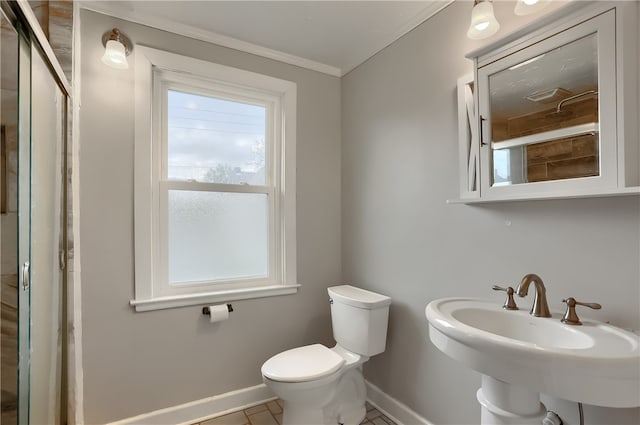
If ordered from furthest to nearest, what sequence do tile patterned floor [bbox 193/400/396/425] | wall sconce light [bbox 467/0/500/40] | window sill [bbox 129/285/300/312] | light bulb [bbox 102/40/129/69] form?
tile patterned floor [bbox 193/400/396/425] < window sill [bbox 129/285/300/312] < light bulb [bbox 102/40/129/69] < wall sconce light [bbox 467/0/500/40]

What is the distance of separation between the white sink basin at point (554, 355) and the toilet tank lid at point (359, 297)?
0.63 metres

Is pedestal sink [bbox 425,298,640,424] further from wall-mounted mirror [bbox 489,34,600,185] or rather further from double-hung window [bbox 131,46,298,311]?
double-hung window [bbox 131,46,298,311]

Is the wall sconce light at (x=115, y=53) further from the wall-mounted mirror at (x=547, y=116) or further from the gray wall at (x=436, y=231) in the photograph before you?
the wall-mounted mirror at (x=547, y=116)

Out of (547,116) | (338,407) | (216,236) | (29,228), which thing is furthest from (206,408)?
(547,116)

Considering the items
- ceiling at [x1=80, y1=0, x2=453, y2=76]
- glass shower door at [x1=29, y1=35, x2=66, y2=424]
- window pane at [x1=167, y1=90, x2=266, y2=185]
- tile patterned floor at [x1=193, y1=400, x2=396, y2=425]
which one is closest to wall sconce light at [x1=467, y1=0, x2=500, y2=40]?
ceiling at [x1=80, y1=0, x2=453, y2=76]

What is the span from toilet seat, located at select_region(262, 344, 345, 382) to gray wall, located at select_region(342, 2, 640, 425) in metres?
0.44

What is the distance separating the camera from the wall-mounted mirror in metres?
1.05

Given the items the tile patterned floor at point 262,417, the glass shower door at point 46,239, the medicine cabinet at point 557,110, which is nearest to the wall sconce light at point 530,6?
the medicine cabinet at point 557,110

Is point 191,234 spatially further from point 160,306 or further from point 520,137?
point 520,137

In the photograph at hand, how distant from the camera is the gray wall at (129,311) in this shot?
168cm

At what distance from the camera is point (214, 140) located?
209 cm

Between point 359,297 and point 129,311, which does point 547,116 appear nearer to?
point 359,297

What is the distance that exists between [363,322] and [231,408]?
996 millimetres

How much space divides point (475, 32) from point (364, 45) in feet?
3.12
